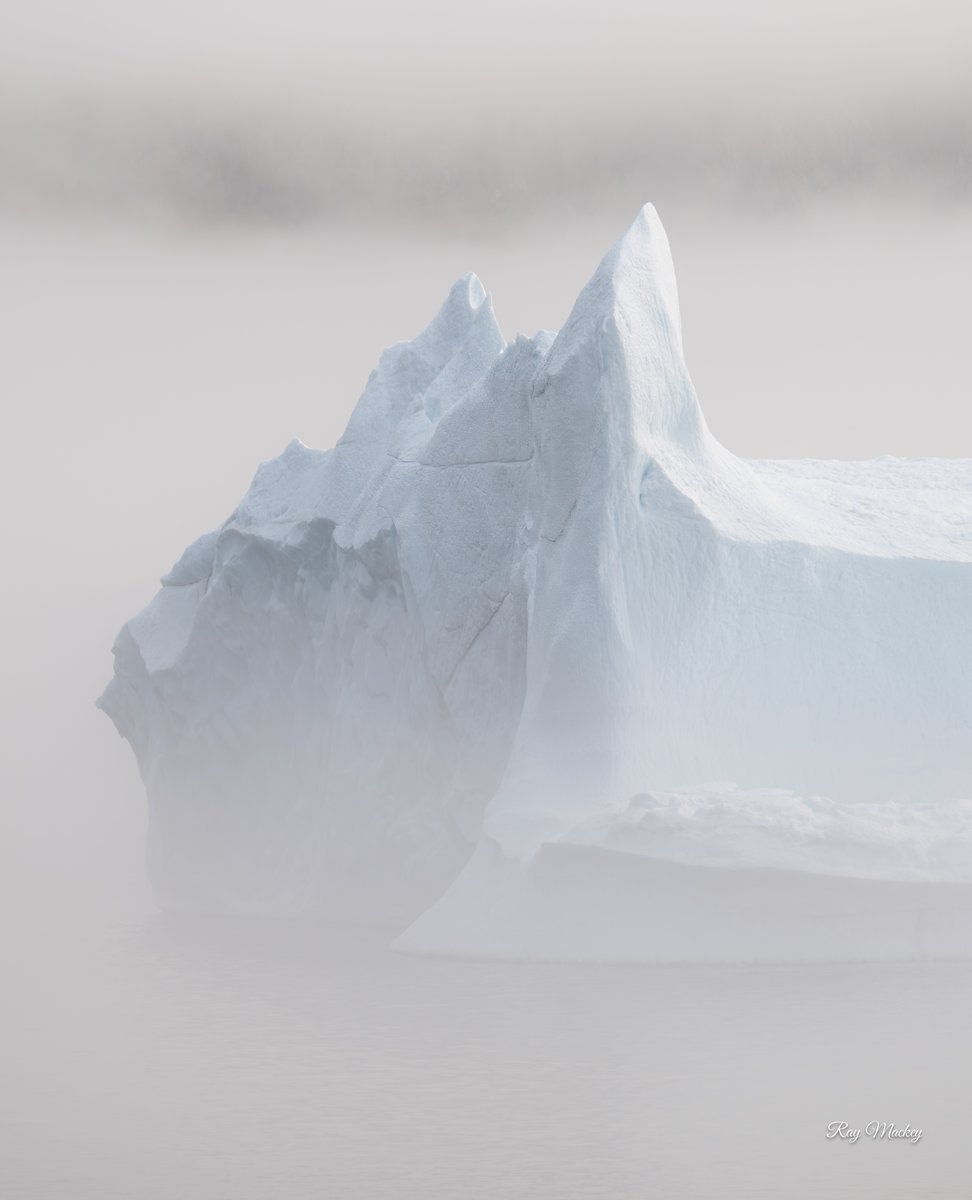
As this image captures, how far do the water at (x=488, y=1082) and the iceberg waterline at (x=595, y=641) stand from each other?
635 millimetres

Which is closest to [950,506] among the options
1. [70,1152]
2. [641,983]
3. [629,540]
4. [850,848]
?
[629,540]

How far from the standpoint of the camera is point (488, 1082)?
7176 millimetres

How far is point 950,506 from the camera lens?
38.4 ft

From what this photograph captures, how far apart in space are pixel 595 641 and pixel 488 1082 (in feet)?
10.5

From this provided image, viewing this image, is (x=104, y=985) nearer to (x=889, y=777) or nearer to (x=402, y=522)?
(x=402, y=522)

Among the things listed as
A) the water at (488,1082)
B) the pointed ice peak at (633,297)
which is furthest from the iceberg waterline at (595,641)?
the water at (488,1082)

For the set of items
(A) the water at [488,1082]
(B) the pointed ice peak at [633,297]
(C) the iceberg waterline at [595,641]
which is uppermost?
(B) the pointed ice peak at [633,297]

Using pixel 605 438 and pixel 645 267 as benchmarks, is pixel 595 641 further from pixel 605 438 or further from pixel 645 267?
pixel 645 267

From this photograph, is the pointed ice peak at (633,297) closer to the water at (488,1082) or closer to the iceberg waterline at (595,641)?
the iceberg waterline at (595,641)

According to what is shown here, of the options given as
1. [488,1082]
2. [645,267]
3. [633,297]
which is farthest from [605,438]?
[488,1082]

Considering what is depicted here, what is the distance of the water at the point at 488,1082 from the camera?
A: 5.97 meters

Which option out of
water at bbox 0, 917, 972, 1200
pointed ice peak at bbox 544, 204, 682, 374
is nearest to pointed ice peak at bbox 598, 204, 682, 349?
pointed ice peak at bbox 544, 204, 682, 374

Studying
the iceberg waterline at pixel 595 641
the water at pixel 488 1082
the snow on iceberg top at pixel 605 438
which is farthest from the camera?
the snow on iceberg top at pixel 605 438

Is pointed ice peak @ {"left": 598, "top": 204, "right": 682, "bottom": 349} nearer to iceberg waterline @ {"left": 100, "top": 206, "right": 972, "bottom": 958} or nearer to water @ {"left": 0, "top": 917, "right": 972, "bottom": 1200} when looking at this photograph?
iceberg waterline @ {"left": 100, "top": 206, "right": 972, "bottom": 958}
